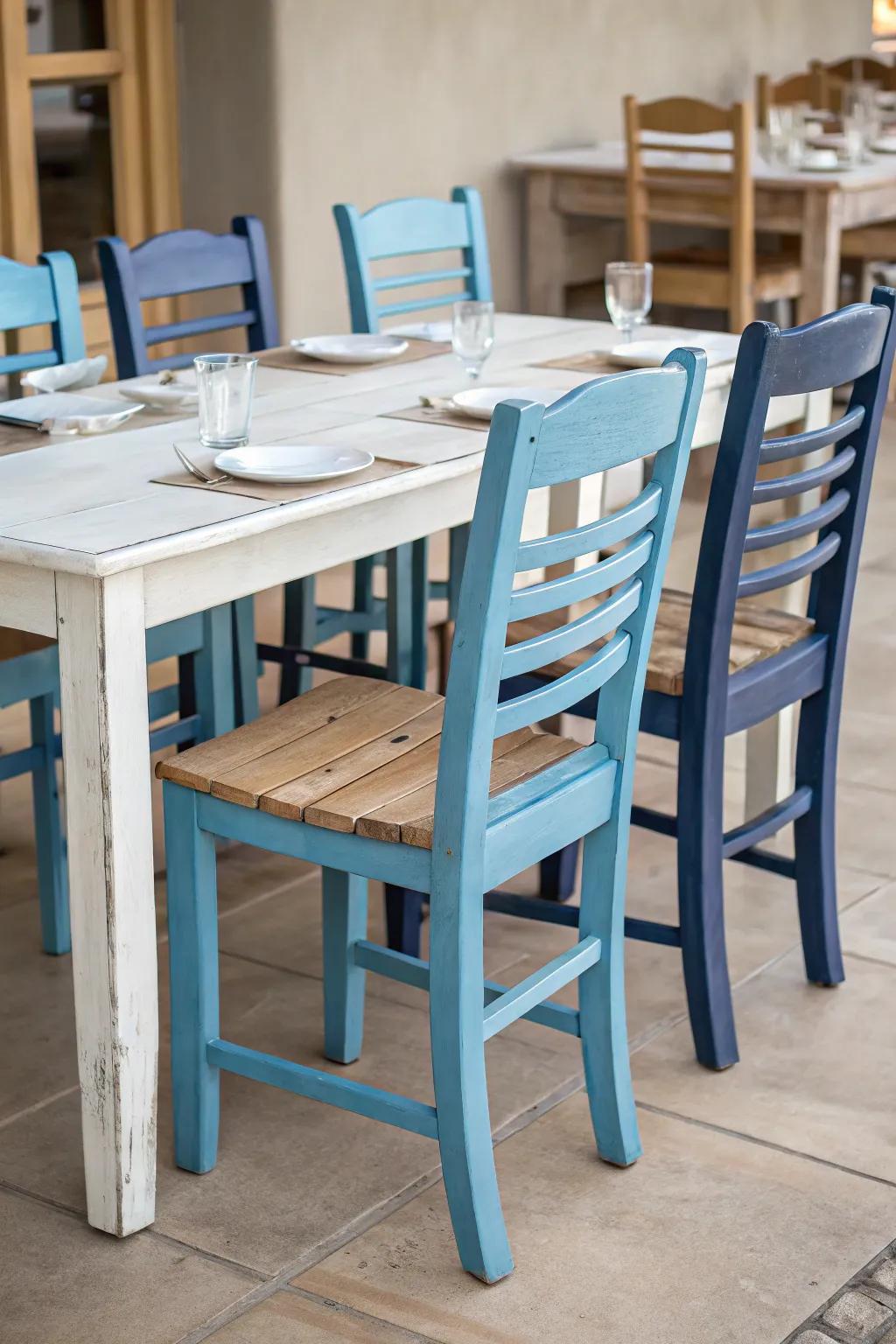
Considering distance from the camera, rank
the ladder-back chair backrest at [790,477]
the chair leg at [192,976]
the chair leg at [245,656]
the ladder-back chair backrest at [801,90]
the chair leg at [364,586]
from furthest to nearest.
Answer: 1. the ladder-back chair backrest at [801,90]
2. the chair leg at [364,586]
3. the chair leg at [245,656]
4. the ladder-back chair backrest at [790,477]
5. the chair leg at [192,976]

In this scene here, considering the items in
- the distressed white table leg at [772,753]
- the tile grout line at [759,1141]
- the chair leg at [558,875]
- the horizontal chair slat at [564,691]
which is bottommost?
the tile grout line at [759,1141]

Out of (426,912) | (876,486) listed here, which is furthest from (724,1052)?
(876,486)

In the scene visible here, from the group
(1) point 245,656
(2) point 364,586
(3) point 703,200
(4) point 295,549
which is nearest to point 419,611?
(2) point 364,586

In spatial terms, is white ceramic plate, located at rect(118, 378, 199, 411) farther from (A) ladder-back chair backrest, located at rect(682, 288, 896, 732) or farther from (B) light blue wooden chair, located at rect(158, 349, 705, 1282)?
(A) ladder-back chair backrest, located at rect(682, 288, 896, 732)

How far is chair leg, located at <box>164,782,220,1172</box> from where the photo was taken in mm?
1835

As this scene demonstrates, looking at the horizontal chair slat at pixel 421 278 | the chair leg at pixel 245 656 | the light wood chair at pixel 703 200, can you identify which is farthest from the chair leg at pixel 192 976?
the light wood chair at pixel 703 200

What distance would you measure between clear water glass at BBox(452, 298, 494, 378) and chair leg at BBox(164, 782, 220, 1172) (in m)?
0.92

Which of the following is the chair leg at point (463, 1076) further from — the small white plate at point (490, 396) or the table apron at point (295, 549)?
the small white plate at point (490, 396)

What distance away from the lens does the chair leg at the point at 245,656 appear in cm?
275

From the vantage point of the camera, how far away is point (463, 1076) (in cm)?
171

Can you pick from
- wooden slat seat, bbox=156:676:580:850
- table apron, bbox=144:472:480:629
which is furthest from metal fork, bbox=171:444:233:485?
wooden slat seat, bbox=156:676:580:850

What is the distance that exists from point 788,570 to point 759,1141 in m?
0.67

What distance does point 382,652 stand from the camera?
12.7 ft

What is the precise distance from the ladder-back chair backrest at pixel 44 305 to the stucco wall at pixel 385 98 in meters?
1.84
